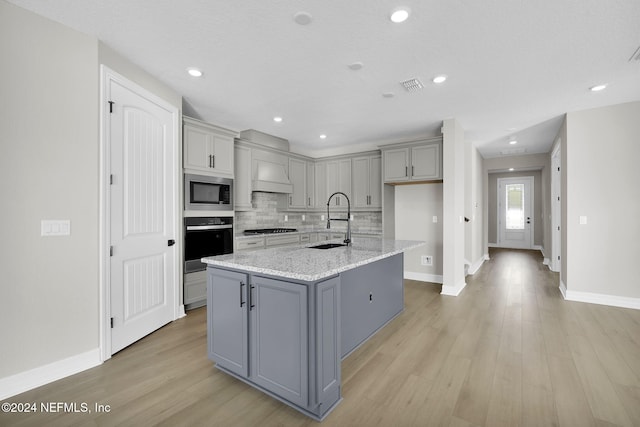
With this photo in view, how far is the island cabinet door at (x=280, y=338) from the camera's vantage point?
1672 millimetres

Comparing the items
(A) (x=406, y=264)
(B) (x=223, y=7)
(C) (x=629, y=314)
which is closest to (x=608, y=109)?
(C) (x=629, y=314)

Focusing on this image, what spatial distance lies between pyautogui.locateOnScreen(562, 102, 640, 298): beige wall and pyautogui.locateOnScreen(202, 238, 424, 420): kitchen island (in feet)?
11.4

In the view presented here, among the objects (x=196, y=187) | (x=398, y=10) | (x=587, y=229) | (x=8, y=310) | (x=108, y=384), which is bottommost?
(x=108, y=384)

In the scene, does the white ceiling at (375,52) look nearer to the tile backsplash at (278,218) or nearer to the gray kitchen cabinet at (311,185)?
the tile backsplash at (278,218)

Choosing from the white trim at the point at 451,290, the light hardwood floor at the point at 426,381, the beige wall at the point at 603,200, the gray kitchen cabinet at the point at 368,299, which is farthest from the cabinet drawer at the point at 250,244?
the beige wall at the point at 603,200

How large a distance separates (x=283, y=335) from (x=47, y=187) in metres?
2.01

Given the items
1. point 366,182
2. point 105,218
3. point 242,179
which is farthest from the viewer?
point 366,182

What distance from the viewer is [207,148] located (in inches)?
144

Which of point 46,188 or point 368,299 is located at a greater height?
point 46,188

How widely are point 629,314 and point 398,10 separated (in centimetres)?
436

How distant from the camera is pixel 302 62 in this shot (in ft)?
8.44

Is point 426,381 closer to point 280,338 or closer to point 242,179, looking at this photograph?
point 280,338

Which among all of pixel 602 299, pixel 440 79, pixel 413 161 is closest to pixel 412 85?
pixel 440 79

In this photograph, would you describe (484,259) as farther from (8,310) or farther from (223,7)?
(8,310)
